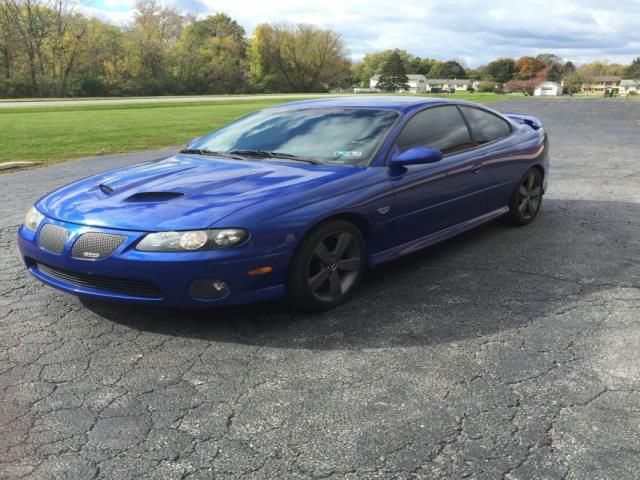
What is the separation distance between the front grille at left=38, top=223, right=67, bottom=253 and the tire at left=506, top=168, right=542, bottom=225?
411cm

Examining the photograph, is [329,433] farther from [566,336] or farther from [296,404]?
[566,336]

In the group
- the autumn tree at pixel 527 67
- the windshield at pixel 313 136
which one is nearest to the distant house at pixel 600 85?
the autumn tree at pixel 527 67

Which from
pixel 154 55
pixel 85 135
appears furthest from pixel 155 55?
pixel 85 135

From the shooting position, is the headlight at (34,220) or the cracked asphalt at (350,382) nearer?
the cracked asphalt at (350,382)

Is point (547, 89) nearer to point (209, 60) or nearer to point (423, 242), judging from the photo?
point (209, 60)

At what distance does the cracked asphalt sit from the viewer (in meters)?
2.28

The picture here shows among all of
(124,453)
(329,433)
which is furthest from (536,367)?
(124,453)

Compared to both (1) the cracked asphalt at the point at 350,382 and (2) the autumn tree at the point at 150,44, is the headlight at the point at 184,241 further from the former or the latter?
(2) the autumn tree at the point at 150,44

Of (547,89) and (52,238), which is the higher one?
(547,89)

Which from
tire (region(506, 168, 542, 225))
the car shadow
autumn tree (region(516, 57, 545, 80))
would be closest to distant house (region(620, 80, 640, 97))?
autumn tree (region(516, 57, 545, 80))

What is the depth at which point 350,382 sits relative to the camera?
2.86m

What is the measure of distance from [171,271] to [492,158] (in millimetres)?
3229

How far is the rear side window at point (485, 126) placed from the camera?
5.17m

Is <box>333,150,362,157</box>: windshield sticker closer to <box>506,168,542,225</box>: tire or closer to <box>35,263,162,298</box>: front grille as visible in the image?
<box>35,263,162,298</box>: front grille
